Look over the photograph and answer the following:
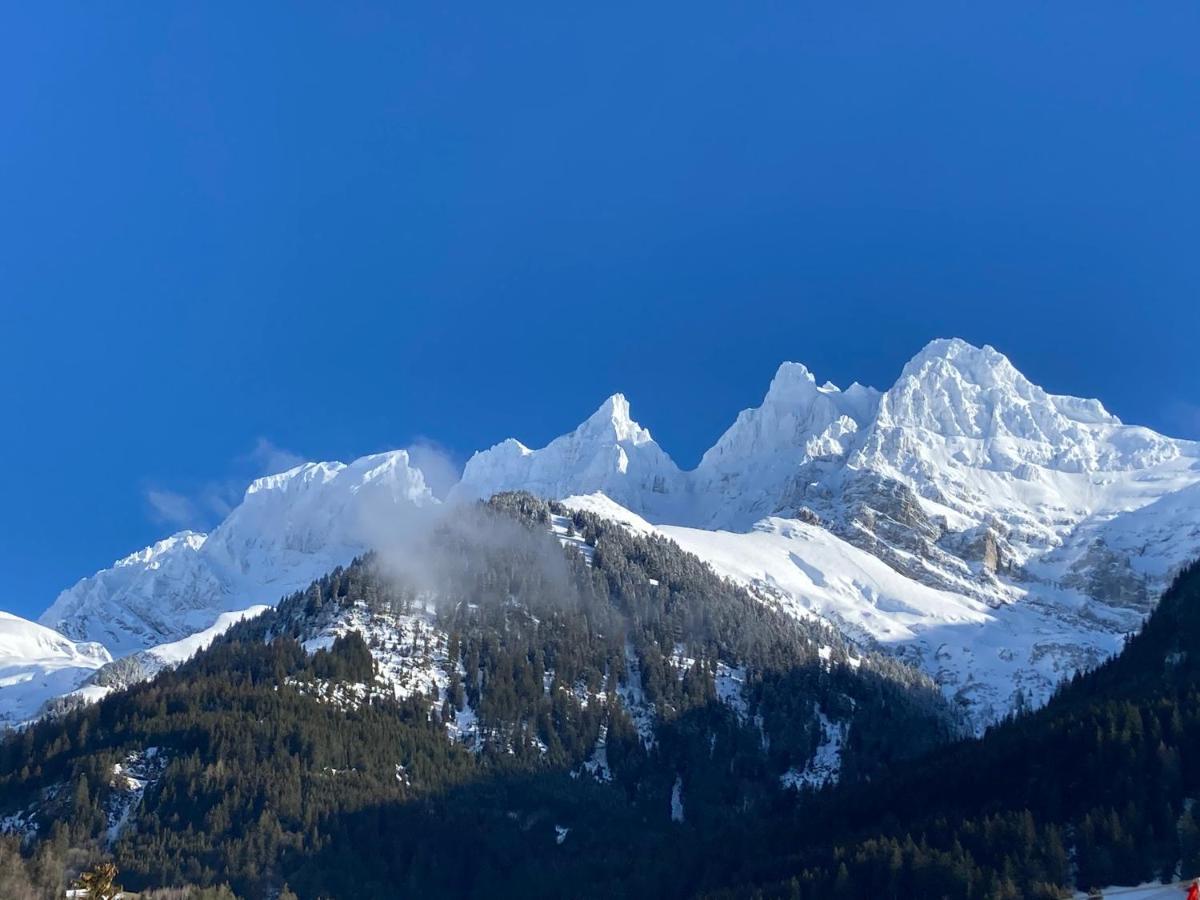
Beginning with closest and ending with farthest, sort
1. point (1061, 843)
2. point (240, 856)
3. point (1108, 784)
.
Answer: point (1061, 843) < point (1108, 784) < point (240, 856)

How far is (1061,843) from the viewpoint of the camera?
142 metres

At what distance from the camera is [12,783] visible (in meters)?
198

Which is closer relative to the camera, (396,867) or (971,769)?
(971,769)

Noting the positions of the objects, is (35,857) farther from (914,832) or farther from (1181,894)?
(1181,894)

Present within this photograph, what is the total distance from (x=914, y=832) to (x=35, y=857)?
108446 millimetres

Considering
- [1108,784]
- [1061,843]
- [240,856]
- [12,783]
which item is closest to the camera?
[1061,843]

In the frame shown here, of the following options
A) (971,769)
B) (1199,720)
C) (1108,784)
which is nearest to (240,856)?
(971,769)

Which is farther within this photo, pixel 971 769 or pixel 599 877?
pixel 599 877

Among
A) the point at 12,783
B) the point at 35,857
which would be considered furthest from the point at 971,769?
the point at 12,783

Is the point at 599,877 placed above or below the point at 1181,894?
above

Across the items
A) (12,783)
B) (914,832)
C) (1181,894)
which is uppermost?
(12,783)

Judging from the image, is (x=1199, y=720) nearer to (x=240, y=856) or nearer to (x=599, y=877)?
(x=599, y=877)

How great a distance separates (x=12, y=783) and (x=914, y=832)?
418 ft

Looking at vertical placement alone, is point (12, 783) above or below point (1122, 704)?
above
